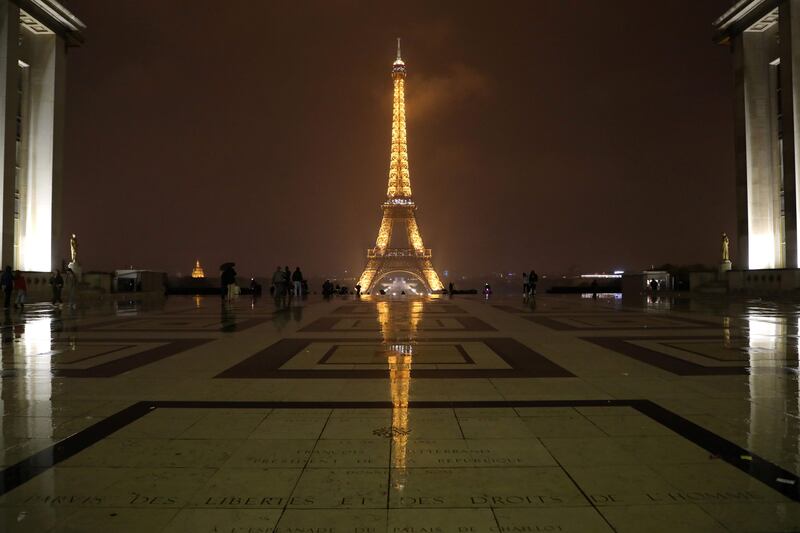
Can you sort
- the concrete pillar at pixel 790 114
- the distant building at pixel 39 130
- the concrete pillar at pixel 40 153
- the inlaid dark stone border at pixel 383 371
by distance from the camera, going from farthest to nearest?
the concrete pillar at pixel 40 153, the distant building at pixel 39 130, the concrete pillar at pixel 790 114, the inlaid dark stone border at pixel 383 371

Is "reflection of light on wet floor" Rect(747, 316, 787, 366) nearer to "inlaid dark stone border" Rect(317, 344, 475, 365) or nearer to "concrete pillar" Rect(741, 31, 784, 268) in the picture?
"inlaid dark stone border" Rect(317, 344, 475, 365)

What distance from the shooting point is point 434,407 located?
18.7 feet

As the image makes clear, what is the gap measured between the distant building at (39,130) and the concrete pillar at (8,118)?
97cm

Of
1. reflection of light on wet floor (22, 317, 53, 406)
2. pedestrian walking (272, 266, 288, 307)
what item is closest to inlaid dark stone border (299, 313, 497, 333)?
reflection of light on wet floor (22, 317, 53, 406)

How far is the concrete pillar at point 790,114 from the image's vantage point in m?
30.2

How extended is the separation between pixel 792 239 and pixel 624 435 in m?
33.0

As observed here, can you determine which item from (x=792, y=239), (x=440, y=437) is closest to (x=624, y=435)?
(x=440, y=437)

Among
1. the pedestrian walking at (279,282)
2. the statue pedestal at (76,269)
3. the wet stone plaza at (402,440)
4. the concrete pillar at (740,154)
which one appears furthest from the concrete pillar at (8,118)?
the concrete pillar at (740,154)

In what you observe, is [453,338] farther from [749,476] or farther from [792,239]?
[792,239]

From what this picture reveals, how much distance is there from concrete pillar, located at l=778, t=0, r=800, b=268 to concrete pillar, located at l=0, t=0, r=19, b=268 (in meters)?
40.3

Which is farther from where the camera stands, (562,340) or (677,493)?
(562,340)

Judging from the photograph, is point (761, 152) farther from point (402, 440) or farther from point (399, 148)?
point (399, 148)

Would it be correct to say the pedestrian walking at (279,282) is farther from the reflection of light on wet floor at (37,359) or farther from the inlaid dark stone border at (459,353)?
the inlaid dark stone border at (459,353)

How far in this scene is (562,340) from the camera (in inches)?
441
